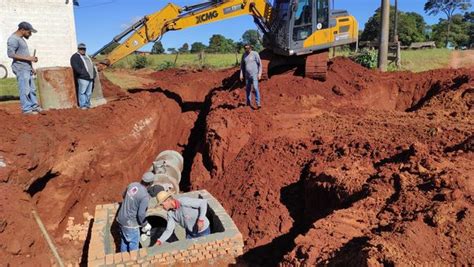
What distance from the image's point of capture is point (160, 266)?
5.61m

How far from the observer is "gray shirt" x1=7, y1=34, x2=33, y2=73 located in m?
7.51

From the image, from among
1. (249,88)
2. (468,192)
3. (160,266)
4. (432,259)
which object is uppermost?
(249,88)

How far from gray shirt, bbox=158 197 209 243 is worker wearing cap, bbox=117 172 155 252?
1.45 feet

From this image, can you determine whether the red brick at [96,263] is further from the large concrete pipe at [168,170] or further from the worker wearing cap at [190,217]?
the large concrete pipe at [168,170]

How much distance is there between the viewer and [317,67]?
11859 millimetres

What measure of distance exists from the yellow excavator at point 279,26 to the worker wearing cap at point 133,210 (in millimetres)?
5569

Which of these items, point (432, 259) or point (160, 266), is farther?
point (160, 266)

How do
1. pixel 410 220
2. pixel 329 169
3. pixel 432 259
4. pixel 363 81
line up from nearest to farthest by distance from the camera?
1. pixel 432 259
2. pixel 410 220
3. pixel 329 169
4. pixel 363 81

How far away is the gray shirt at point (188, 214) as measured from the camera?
5.97 metres

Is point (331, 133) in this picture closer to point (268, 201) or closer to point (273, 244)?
point (268, 201)

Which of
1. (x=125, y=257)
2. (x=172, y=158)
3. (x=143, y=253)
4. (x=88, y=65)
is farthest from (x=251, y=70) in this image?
(x=125, y=257)

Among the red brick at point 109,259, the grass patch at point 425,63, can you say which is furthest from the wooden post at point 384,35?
the red brick at point 109,259

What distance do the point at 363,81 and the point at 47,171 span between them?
9.69 meters

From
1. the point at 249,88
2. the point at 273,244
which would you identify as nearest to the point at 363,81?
the point at 249,88
